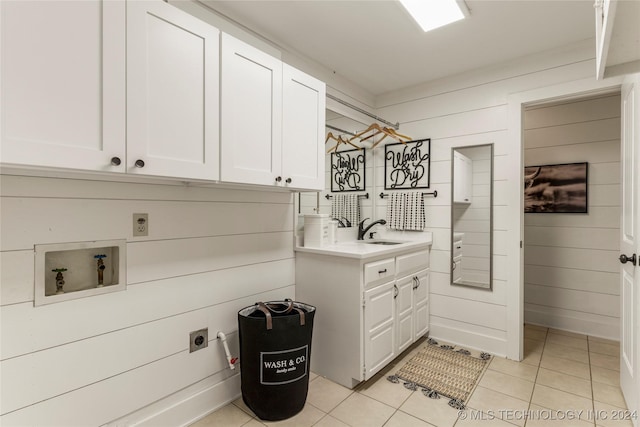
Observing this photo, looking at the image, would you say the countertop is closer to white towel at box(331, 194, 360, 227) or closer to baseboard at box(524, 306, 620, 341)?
white towel at box(331, 194, 360, 227)

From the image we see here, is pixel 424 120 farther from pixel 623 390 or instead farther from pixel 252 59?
pixel 623 390

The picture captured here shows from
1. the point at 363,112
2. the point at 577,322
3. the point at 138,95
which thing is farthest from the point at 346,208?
the point at 577,322

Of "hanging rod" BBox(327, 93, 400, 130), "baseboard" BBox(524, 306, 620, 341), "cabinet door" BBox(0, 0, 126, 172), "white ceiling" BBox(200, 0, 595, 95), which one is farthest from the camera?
"baseboard" BBox(524, 306, 620, 341)

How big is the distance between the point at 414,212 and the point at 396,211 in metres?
0.18

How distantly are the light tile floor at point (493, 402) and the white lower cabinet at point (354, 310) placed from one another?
0.45 ft

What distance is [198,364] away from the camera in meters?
1.91

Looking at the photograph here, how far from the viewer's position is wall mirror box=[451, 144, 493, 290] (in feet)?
9.27

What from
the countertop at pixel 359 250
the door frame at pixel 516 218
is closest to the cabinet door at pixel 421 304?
the countertop at pixel 359 250

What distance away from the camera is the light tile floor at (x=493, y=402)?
1.88 m

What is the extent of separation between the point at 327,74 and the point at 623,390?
3151mm

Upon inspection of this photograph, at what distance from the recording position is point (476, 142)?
2.86 meters

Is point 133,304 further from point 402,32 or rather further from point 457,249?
point 457,249

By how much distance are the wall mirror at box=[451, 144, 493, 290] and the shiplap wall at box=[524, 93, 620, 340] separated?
1130 mm

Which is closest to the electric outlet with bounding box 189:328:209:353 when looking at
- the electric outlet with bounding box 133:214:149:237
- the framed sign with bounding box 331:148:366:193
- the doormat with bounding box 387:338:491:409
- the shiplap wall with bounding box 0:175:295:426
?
the shiplap wall with bounding box 0:175:295:426
